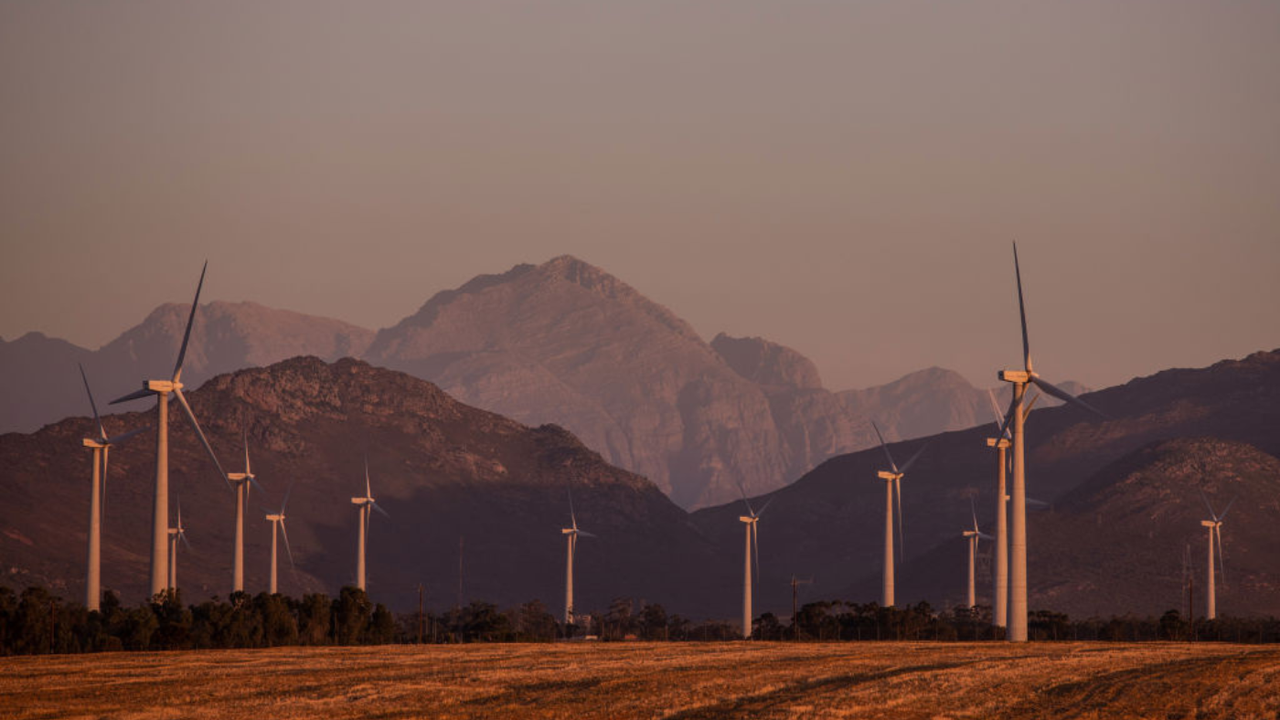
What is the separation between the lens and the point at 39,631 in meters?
131

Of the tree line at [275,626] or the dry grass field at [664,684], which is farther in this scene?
the tree line at [275,626]

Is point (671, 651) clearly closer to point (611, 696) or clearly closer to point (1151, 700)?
point (611, 696)

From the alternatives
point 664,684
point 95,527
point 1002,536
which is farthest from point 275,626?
point 664,684

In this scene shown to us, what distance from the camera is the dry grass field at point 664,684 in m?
69.8

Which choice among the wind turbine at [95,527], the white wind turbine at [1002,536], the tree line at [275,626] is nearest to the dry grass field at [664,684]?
the tree line at [275,626]

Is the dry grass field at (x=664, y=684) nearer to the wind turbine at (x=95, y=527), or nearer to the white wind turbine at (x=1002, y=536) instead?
the white wind turbine at (x=1002, y=536)

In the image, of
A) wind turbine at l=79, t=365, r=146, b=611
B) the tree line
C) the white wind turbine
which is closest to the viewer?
the tree line

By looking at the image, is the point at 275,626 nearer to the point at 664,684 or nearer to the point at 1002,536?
the point at 1002,536

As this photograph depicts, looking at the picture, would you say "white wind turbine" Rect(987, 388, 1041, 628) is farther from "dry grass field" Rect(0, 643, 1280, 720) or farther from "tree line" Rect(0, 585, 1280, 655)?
"dry grass field" Rect(0, 643, 1280, 720)

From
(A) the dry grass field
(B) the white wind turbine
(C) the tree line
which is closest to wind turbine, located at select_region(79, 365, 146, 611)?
(C) the tree line

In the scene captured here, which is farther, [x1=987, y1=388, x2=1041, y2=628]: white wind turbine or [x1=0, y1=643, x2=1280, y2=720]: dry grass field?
[x1=987, y1=388, x2=1041, y2=628]: white wind turbine

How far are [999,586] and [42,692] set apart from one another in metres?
87.8

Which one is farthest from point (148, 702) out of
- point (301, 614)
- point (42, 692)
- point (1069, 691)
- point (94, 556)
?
point (94, 556)

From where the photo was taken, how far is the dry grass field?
229ft
